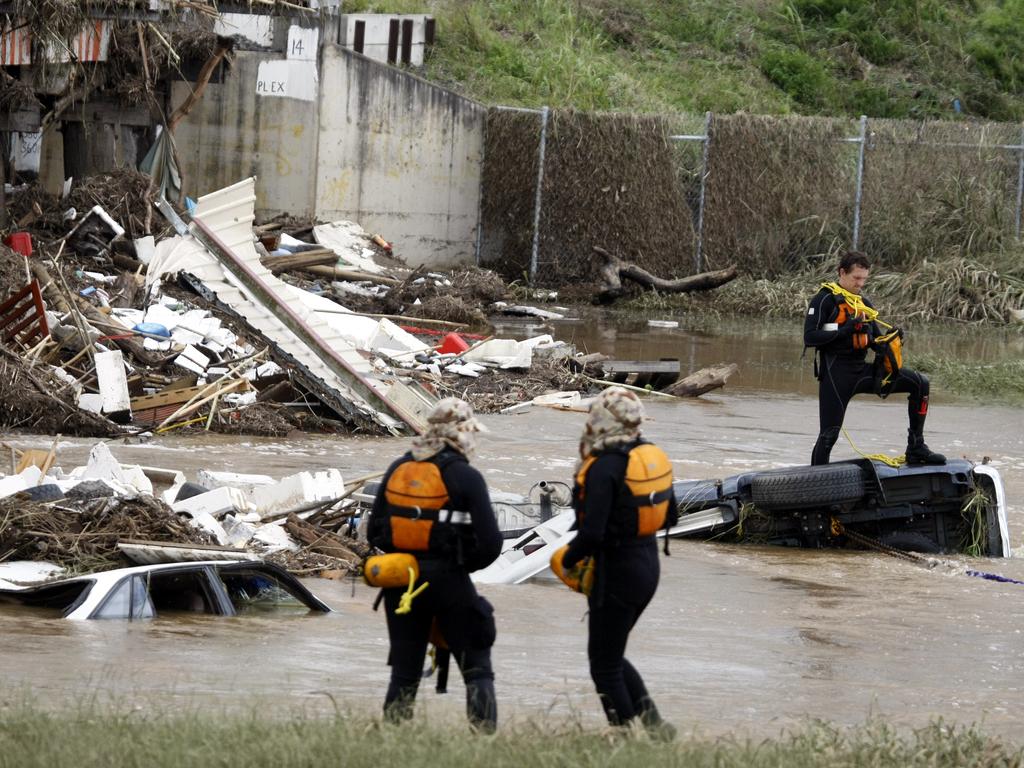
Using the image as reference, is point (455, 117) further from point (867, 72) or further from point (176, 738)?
point (176, 738)

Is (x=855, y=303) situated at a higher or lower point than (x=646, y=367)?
Result: higher

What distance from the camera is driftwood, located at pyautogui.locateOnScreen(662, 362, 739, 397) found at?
660 inches

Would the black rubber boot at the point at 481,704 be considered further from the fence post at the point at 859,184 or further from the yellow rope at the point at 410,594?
the fence post at the point at 859,184

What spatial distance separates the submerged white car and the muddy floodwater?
142 mm

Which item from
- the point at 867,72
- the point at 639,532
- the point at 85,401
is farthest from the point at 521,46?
the point at 639,532

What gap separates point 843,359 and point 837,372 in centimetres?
9

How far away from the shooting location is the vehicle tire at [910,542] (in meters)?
9.88

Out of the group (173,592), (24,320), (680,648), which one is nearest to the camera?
(680,648)

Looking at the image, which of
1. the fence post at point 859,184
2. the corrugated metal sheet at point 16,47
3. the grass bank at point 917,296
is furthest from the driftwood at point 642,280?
the corrugated metal sheet at point 16,47

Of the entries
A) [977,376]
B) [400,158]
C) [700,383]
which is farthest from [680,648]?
[400,158]

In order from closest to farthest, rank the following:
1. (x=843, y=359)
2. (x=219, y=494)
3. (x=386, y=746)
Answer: (x=386, y=746), (x=219, y=494), (x=843, y=359)

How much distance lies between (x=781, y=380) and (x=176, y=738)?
14232 mm

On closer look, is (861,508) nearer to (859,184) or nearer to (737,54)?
(859,184)

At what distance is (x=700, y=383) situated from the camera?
16.8 metres
